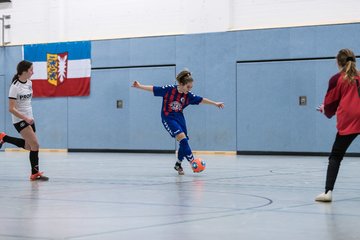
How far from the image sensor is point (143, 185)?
33.1 feet

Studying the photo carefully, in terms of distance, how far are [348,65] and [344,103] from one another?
44cm

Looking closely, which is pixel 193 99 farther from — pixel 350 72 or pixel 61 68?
pixel 61 68

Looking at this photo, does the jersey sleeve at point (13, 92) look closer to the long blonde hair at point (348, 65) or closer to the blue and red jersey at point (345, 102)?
the blue and red jersey at point (345, 102)

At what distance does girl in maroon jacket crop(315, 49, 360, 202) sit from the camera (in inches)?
308

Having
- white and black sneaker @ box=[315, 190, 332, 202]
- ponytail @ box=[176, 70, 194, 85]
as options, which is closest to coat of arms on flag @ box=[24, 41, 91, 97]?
ponytail @ box=[176, 70, 194, 85]

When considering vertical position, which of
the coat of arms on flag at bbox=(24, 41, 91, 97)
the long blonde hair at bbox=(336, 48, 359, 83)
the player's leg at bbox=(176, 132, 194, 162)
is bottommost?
the player's leg at bbox=(176, 132, 194, 162)

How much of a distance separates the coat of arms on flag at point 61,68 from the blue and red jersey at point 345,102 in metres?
19.6

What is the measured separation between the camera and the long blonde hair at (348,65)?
307 inches

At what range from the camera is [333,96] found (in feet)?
26.2

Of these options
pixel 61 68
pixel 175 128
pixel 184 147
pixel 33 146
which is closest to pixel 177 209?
pixel 33 146

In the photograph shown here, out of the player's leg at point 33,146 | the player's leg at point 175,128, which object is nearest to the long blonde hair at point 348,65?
the player's leg at point 175,128

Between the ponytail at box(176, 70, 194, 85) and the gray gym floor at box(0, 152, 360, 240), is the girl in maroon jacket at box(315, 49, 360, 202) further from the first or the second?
the ponytail at box(176, 70, 194, 85)

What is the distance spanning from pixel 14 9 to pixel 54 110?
4.62 meters

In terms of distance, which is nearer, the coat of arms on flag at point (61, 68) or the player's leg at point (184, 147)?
the player's leg at point (184, 147)
